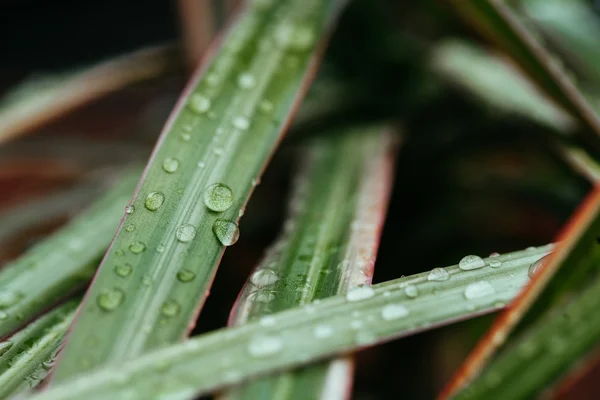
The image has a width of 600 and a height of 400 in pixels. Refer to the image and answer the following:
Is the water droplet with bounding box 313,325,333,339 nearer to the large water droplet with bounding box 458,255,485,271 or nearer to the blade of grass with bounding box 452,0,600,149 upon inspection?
the large water droplet with bounding box 458,255,485,271

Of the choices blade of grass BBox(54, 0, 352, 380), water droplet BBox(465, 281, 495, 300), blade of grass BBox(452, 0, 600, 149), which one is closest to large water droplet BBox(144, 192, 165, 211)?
blade of grass BBox(54, 0, 352, 380)

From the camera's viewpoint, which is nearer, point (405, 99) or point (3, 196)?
point (405, 99)

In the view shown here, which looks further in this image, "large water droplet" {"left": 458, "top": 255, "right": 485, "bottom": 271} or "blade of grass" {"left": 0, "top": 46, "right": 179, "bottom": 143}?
"blade of grass" {"left": 0, "top": 46, "right": 179, "bottom": 143}

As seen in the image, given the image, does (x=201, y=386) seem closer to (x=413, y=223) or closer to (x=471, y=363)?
(x=471, y=363)

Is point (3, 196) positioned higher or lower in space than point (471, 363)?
lower

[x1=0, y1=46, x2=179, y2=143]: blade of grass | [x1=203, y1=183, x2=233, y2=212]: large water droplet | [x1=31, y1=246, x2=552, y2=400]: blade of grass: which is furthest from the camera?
[x1=0, y1=46, x2=179, y2=143]: blade of grass

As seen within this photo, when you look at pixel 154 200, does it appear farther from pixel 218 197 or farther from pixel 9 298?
pixel 9 298

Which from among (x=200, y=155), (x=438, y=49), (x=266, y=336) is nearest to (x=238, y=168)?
(x=200, y=155)

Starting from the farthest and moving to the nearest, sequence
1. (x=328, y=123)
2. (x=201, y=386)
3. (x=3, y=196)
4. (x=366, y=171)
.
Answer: (x=3, y=196) < (x=328, y=123) < (x=366, y=171) < (x=201, y=386)
